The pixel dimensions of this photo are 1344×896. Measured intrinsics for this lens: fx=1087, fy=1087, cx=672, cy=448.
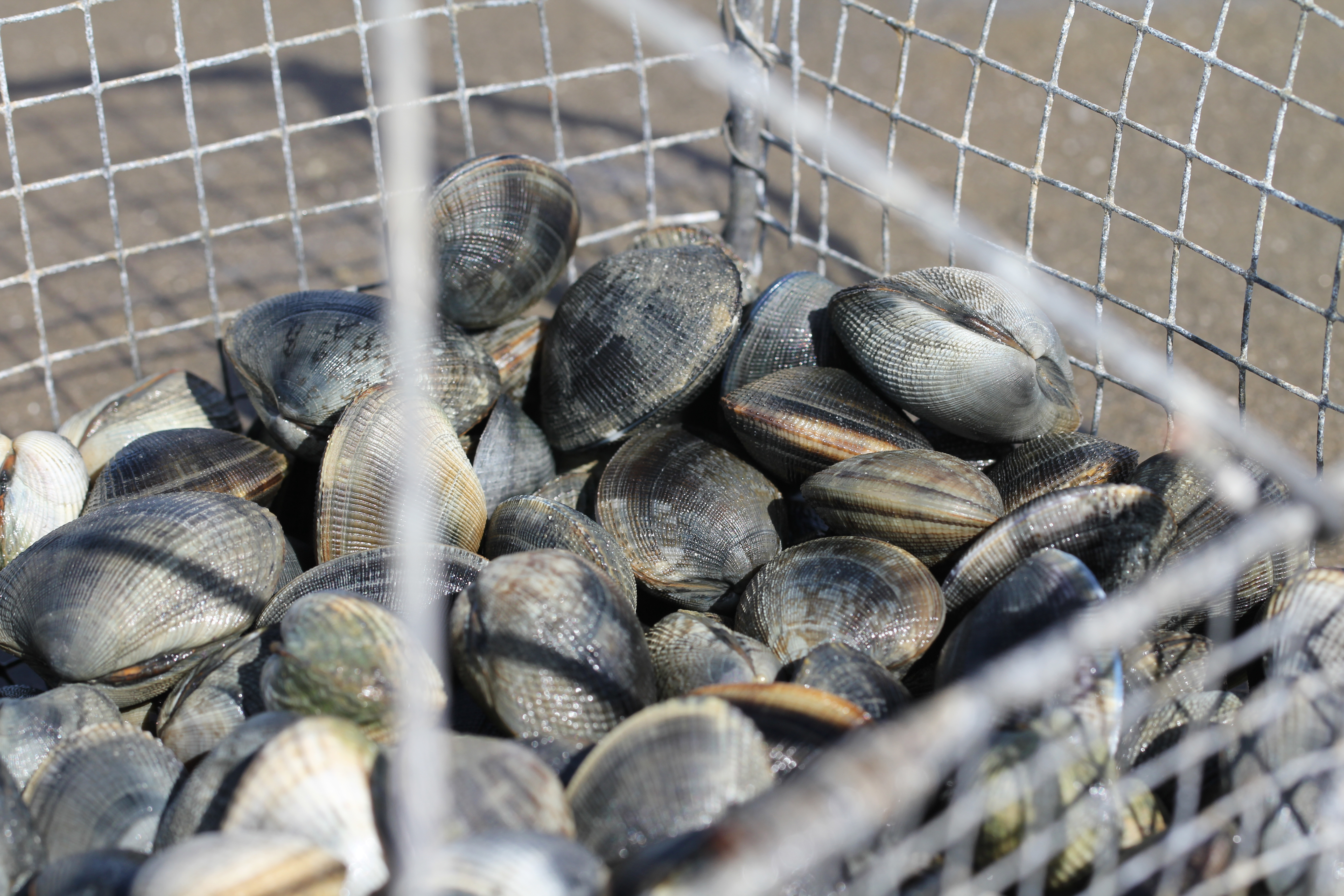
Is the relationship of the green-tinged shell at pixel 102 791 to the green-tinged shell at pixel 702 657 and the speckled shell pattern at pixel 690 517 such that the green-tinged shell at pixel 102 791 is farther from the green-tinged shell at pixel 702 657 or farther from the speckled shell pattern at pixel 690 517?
the speckled shell pattern at pixel 690 517

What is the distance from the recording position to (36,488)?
2521 millimetres

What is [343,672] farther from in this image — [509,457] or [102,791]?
[509,457]

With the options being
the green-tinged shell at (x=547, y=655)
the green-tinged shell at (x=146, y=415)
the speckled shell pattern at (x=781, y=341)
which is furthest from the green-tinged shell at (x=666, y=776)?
the green-tinged shell at (x=146, y=415)

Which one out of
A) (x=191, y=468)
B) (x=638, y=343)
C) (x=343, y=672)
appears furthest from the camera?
(x=638, y=343)

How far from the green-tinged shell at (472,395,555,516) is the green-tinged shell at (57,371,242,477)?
75cm

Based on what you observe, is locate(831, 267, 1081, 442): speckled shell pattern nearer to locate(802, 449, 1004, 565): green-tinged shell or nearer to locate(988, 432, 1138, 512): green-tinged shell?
locate(988, 432, 1138, 512): green-tinged shell

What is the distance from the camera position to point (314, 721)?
1698 millimetres

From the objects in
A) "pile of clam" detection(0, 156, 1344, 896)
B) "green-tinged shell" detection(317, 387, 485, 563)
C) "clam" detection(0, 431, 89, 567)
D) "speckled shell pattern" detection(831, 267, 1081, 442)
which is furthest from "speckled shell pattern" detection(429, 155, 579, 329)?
"clam" detection(0, 431, 89, 567)

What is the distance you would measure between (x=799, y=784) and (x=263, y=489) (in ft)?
5.90

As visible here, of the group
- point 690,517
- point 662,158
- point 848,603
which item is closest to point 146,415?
point 690,517

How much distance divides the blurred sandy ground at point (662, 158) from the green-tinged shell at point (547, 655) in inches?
92.9

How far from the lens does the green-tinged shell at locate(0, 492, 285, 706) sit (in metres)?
2.07

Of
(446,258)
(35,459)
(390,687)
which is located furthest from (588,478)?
(35,459)

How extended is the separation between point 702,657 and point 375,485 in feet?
2.76
